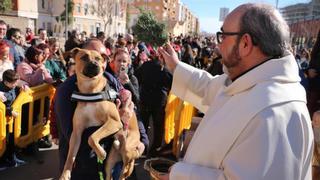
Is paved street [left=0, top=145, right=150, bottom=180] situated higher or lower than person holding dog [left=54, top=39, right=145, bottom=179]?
lower

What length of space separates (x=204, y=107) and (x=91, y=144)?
995mm

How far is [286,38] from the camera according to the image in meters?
1.81

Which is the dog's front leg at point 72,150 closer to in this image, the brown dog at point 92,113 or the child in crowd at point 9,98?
the brown dog at point 92,113

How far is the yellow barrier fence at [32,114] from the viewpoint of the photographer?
5.57 m

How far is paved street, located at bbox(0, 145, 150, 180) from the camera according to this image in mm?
5375

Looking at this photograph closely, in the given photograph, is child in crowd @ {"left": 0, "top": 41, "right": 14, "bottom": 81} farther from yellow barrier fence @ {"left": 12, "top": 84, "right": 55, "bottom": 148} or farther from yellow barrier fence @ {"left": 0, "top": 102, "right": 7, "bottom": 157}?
yellow barrier fence @ {"left": 0, "top": 102, "right": 7, "bottom": 157}

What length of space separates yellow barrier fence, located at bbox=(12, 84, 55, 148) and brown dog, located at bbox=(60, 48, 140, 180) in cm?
273

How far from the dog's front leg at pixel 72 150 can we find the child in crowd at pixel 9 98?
8.63 ft

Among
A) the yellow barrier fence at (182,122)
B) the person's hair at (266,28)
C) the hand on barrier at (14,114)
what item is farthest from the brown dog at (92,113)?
the yellow barrier fence at (182,122)

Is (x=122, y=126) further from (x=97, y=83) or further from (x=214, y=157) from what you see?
(x=214, y=157)

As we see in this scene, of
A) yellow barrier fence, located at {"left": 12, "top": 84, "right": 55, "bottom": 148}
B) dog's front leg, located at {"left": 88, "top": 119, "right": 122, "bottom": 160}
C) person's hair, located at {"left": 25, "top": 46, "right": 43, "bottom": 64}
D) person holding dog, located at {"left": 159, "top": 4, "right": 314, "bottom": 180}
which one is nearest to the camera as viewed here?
person holding dog, located at {"left": 159, "top": 4, "right": 314, "bottom": 180}

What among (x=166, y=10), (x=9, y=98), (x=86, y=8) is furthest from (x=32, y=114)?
(x=166, y=10)

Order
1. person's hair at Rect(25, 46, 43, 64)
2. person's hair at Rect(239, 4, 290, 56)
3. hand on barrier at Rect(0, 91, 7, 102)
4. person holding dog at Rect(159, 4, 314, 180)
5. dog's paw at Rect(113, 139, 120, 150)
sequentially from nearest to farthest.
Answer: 1. person holding dog at Rect(159, 4, 314, 180)
2. person's hair at Rect(239, 4, 290, 56)
3. dog's paw at Rect(113, 139, 120, 150)
4. hand on barrier at Rect(0, 91, 7, 102)
5. person's hair at Rect(25, 46, 43, 64)

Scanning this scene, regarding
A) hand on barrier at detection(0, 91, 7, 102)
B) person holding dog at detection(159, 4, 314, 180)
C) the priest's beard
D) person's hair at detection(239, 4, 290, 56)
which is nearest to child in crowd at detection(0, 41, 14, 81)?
hand on barrier at detection(0, 91, 7, 102)
